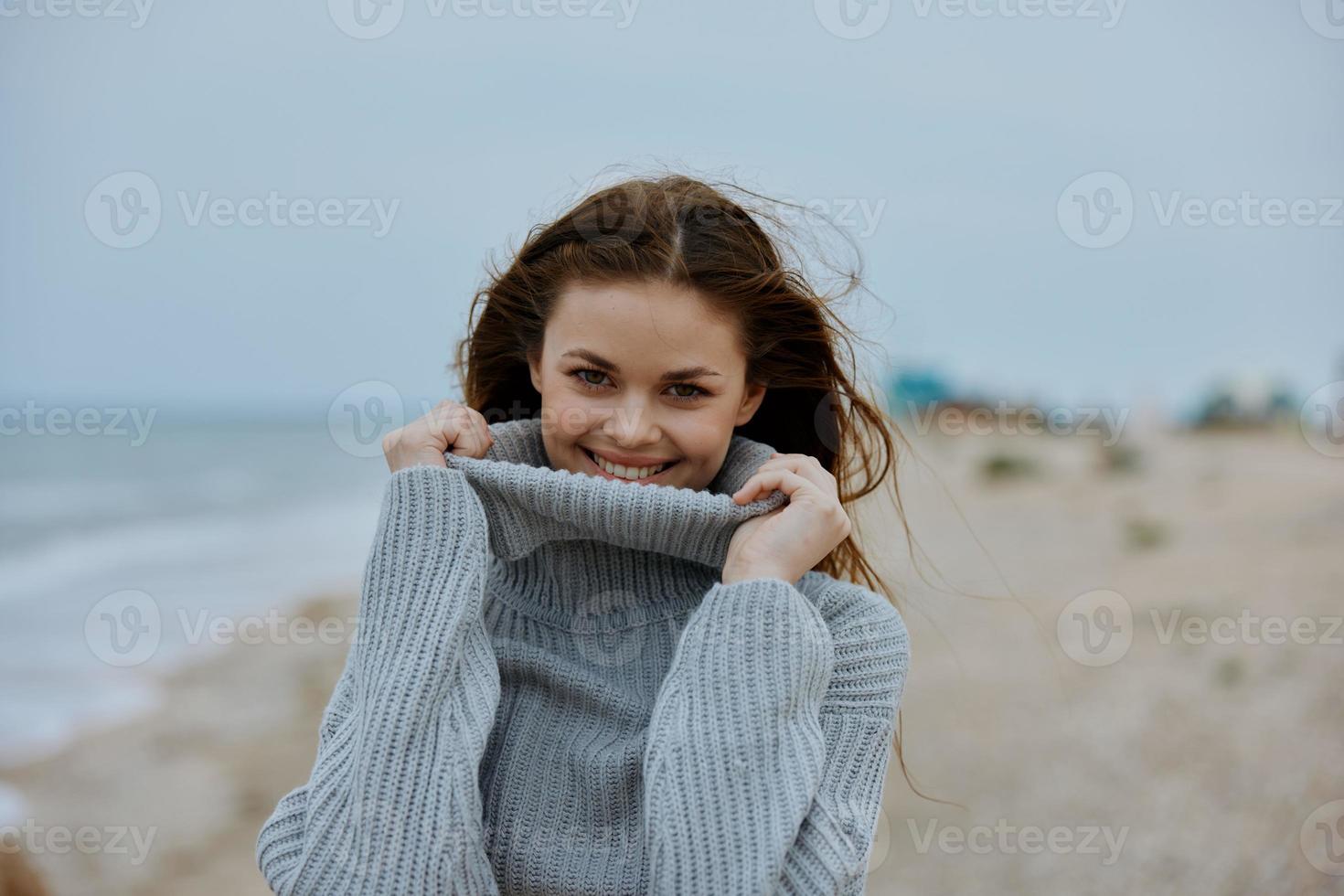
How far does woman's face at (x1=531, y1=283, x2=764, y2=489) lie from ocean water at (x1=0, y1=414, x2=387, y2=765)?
5.20m

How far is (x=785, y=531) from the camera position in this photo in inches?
72.3

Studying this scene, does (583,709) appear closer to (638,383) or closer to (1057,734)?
(638,383)

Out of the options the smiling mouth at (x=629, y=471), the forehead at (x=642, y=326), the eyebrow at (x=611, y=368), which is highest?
the forehead at (x=642, y=326)

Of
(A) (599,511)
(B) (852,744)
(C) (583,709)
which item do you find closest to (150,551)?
(C) (583,709)

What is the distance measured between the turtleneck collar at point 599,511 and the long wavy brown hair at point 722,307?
1.19ft

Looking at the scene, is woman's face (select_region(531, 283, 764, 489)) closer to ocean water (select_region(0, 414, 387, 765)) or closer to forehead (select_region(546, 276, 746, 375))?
forehead (select_region(546, 276, 746, 375))

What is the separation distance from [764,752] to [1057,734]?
274 inches

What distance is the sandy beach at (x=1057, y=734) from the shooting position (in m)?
6.04

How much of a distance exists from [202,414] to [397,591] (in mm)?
27827

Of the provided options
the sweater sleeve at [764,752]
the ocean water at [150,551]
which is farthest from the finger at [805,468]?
the ocean water at [150,551]

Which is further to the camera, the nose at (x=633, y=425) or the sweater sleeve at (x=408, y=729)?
the nose at (x=633, y=425)

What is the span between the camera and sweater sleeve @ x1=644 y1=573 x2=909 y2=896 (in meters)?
1.60

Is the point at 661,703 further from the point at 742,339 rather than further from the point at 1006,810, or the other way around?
the point at 1006,810

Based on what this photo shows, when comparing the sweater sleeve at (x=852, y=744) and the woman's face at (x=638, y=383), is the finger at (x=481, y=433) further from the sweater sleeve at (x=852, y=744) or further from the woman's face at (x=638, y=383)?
the sweater sleeve at (x=852, y=744)
